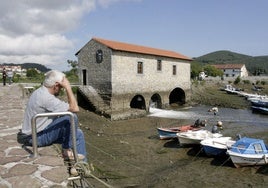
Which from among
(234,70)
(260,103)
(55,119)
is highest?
(234,70)

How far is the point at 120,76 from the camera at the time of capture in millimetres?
27781

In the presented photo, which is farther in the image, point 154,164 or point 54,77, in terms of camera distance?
point 154,164

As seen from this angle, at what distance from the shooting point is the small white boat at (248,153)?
13148mm

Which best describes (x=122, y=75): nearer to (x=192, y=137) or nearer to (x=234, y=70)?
(x=192, y=137)

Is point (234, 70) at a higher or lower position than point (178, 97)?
higher

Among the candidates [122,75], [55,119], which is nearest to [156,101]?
[122,75]

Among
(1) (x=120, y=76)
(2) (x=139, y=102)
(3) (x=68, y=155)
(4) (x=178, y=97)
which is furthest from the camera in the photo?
(4) (x=178, y=97)

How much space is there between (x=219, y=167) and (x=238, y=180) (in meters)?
1.62

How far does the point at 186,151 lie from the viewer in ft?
52.2

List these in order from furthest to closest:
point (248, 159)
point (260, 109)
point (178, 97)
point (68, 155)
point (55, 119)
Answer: point (178, 97) → point (260, 109) → point (248, 159) → point (55, 119) → point (68, 155)

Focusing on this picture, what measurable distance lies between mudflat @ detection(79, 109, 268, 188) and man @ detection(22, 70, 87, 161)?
5268 millimetres

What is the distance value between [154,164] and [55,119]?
950cm

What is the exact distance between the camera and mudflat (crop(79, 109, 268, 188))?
11492 mm

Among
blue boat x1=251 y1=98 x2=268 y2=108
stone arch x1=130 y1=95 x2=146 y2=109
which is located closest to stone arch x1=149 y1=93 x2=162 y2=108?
stone arch x1=130 y1=95 x2=146 y2=109
